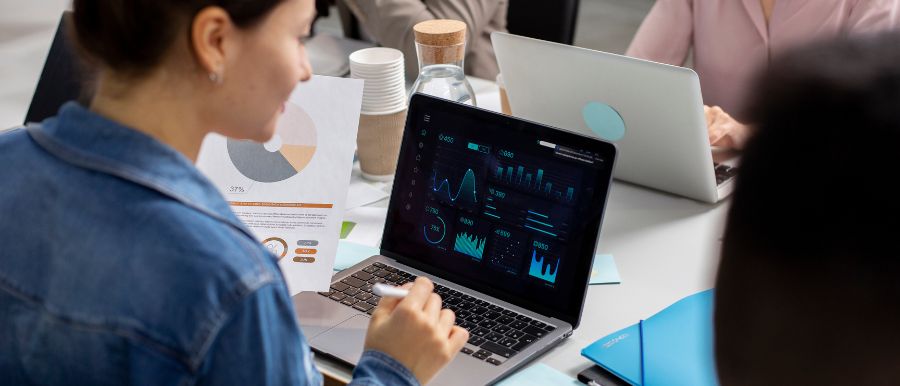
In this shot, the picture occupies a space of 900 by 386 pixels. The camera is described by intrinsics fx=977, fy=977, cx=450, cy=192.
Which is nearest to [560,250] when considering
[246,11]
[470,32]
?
[246,11]

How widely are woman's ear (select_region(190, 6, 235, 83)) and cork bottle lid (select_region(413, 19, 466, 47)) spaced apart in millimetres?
940

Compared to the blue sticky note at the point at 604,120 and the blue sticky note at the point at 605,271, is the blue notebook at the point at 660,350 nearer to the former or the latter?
the blue sticky note at the point at 605,271

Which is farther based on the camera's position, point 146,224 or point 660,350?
point 660,350

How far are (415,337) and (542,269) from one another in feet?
1.04

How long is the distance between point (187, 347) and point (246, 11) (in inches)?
11.5

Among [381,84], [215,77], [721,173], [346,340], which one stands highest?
[215,77]

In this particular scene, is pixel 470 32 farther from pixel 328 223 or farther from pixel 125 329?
pixel 125 329

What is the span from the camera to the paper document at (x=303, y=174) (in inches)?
55.3

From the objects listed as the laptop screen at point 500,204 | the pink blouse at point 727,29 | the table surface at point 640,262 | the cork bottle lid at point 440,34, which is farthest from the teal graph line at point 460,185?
the pink blouse at point 727,29

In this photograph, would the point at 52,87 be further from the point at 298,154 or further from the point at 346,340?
the point at 346,340

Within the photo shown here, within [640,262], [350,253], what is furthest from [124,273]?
[640,262]

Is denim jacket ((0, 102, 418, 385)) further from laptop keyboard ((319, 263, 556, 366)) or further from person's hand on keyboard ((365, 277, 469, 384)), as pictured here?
laptop keyboard ((319, 263, 556, 366))

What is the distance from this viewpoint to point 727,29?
2.23m

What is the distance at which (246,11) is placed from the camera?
85 centimetres
